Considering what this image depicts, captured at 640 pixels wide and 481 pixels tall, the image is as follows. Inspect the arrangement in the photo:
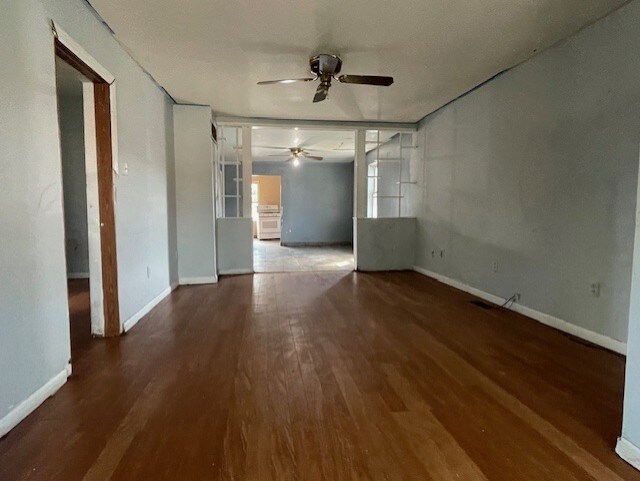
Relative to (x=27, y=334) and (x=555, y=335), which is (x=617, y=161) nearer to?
(x=555, y=335)

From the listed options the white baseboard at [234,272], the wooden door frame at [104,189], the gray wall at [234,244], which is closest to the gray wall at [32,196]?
the wooden door frame at [104,189]

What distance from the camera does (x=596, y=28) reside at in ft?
8.61

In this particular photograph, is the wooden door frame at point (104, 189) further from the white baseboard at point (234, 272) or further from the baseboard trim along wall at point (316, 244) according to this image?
the baseboard trim along wall at point (316, 244)

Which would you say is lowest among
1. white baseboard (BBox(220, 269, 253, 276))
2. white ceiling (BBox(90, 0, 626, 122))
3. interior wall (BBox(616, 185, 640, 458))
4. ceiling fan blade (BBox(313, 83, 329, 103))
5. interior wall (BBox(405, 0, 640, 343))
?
white baseboard (BBox(220, 269, 253, 276))

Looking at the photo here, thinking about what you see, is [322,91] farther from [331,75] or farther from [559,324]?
[559,324]

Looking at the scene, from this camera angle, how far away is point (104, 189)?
273 cm

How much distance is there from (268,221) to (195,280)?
6.60m

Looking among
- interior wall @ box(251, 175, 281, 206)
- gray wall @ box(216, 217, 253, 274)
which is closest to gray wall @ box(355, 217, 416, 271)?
gray wall @ box(216, 217, 253, 274)

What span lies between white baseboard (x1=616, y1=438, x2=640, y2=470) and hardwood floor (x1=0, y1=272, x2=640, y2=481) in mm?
27

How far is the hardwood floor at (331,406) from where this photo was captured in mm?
1401

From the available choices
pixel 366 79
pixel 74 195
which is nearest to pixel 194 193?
pixel 74 195

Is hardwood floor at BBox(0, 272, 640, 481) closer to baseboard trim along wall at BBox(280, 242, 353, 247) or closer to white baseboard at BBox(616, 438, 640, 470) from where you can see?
white baseboard at BBox(616, 438, 640, 470)

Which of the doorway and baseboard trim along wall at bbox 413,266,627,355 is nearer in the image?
baseboard trim along wall at bbox 413,266,627,355

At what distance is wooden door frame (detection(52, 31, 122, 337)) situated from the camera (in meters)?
2.68
